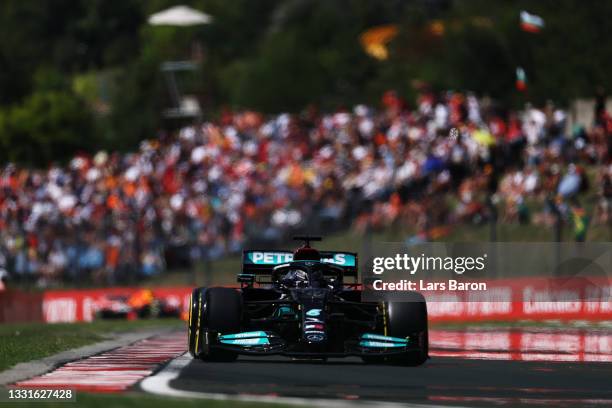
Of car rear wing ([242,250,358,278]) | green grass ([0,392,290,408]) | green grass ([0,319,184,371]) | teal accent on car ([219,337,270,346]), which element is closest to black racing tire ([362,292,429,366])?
teal accent on car ([219,337,270,346])

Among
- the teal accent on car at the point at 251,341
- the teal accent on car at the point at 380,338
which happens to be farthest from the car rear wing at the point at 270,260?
the teal accent on car at the point at 251,341

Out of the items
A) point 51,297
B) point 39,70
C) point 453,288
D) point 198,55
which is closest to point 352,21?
point 39,70

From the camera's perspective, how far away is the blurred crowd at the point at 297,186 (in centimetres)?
2997

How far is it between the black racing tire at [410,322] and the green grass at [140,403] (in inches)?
177

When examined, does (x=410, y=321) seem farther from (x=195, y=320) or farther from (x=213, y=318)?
(x=195, y=320)

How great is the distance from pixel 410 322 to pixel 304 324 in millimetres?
1083

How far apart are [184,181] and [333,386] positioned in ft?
90.3

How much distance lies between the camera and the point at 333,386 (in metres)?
12.6

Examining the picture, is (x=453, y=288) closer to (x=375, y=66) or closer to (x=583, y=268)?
(x=583, y=268)

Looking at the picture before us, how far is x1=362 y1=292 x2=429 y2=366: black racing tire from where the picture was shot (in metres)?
15.2

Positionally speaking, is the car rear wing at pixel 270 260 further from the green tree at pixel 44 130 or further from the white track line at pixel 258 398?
the green tree at pixel 44 130

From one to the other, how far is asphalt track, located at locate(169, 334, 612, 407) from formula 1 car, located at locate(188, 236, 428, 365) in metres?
0.17

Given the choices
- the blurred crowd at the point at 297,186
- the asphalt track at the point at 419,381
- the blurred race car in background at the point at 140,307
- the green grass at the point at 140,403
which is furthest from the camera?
the blurred race car in background at the point at 140,307

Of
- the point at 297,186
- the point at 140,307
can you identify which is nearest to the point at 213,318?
the point at 140,307
